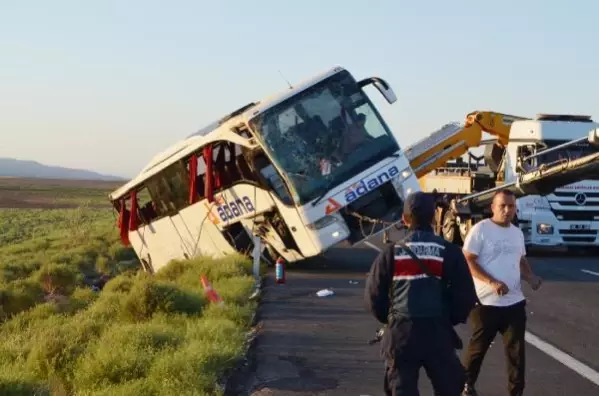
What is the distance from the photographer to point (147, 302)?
11.3m

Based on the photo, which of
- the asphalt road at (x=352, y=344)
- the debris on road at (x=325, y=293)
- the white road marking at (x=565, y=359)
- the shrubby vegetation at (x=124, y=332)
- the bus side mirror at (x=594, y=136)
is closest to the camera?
the shrubby vegetation at (x=124, y=332)

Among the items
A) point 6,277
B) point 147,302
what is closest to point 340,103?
point 147,302

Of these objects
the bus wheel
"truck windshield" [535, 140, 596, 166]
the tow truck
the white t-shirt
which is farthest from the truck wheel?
the white t-shirt

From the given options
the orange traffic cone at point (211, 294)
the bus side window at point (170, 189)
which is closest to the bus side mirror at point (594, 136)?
the orange traffic cone at point (211, 294)

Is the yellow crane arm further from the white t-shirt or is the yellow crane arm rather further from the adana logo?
the white t-shirt

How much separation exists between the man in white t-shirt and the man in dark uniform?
1558 mm

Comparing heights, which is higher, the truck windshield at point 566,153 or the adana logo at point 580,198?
the truck windshield at point 566,153

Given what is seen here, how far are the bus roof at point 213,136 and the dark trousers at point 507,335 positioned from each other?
873 cm

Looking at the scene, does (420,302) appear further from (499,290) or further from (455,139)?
(455,139)

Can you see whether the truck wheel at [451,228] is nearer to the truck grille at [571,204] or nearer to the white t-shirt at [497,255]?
the truck grille at [571,204]

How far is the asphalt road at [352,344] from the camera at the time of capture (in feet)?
24.3

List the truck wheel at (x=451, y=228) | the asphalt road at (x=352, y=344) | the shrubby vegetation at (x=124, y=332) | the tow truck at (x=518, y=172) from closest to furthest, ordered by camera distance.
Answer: the shrubby vegetation at (x=124, y=332), the asphalt road at (x=352, y=344), the tow truck at (x=518, y=172), the truck wheel at (x=451, y=228)

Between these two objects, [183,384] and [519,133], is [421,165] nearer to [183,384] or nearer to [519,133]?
[519,133]

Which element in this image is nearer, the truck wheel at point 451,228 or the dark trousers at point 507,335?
the dark trousers at point 507,335
